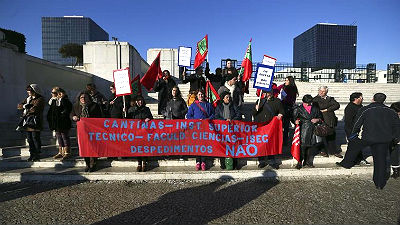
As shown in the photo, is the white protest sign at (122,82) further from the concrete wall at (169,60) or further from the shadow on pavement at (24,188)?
the concrete wall at (169,60)

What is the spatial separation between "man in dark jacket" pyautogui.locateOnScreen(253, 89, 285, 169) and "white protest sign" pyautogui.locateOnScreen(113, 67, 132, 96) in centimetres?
315

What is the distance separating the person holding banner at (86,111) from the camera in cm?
518

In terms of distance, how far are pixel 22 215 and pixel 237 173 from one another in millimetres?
3896

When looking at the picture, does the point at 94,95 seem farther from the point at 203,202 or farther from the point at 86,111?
the point at 203,202

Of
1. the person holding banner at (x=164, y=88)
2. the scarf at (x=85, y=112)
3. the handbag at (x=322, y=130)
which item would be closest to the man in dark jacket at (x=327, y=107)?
the handbag at (x=322, y=130)

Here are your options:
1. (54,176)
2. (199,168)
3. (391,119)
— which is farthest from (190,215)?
(391,119)

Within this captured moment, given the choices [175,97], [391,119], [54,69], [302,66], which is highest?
[302,66]

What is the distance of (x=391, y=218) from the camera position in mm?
3383

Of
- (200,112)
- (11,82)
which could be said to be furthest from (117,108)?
(11,82)

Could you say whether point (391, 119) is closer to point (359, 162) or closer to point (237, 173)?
point (359, 162)

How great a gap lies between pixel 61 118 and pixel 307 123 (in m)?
5.88

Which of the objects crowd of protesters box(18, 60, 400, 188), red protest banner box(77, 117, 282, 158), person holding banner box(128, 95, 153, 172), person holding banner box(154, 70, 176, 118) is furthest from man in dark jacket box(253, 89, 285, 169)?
person holding banner box(128, 95, 153, 172)

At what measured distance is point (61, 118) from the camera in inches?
215

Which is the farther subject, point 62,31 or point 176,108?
point 62,31
